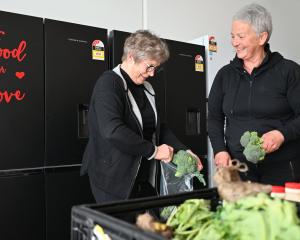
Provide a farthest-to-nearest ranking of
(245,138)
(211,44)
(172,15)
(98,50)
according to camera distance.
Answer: (172,15) < (211,44) < (98,50) < (245,138)

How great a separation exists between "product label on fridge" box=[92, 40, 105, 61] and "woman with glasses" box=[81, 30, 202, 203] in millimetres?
698

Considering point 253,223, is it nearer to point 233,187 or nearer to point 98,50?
point 233,187

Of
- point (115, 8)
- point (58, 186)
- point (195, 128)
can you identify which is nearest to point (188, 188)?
point (58, 186)

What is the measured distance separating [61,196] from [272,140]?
4.30 ft

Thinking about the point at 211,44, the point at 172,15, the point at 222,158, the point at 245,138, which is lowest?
the point at 222,158

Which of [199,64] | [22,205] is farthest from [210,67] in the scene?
[22,205]

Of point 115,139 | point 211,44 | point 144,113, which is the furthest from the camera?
point 211,44

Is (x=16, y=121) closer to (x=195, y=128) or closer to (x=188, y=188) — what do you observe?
(x=188, y=188)

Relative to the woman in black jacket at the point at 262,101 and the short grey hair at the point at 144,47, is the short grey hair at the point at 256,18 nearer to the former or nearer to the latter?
the woman in black jacket at the point at 262,101

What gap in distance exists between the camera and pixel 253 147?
1657 mm

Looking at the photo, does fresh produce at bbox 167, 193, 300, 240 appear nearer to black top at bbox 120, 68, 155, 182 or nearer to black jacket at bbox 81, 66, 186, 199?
black jacket at bbox 81, 66, 186, 199

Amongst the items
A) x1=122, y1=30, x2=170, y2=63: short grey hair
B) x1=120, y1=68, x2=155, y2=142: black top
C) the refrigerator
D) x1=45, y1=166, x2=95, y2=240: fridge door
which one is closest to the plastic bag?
x1=120, y1=68, x2=155, y2=142: black top

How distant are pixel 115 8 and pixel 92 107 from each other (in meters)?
1.83

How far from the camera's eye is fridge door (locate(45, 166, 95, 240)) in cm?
229
